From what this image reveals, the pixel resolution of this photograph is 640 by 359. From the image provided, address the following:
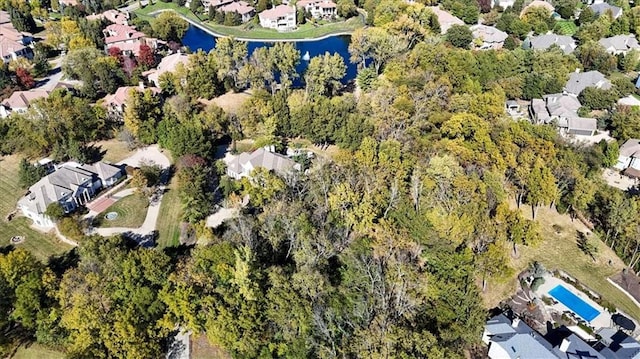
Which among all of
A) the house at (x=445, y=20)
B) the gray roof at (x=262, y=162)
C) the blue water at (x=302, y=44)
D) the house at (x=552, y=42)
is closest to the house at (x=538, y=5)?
the house at (x=552, y=42)

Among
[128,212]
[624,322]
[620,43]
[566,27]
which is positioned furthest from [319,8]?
[624,322]

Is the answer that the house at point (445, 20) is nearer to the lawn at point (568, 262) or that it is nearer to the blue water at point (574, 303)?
the lawn at point (568, 262)

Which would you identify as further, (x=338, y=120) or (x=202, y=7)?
(x=202, y=7)

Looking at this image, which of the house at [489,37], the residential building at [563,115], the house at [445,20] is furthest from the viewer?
the house at [445,20]

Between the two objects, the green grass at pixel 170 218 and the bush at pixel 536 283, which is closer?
the bush at pixel 536 283

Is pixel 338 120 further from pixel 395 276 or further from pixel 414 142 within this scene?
pixel 395 276

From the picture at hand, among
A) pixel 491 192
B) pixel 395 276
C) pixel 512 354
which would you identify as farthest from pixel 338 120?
pixel 512 354

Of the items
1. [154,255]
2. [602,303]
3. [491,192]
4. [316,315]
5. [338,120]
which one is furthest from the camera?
[338,120]

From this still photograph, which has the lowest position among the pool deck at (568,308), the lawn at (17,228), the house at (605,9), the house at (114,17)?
the pool deck at (568,308)
